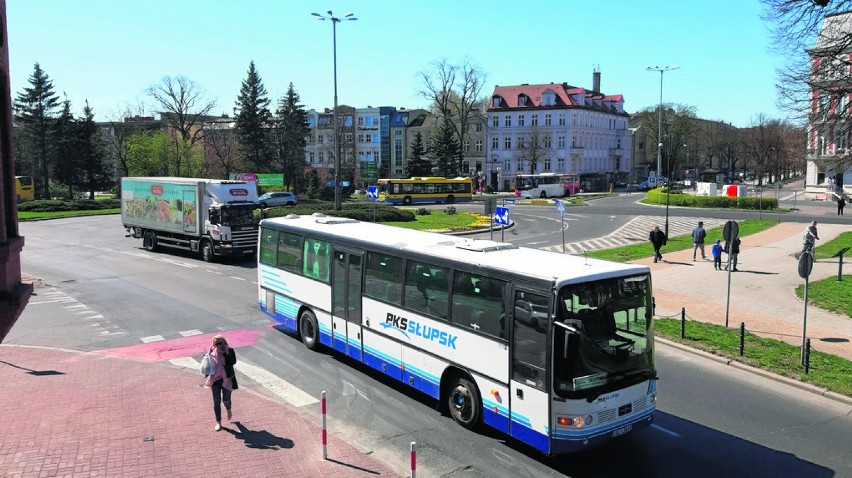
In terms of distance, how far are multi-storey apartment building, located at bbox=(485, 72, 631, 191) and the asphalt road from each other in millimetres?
77326

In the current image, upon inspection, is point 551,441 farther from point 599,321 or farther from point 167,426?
point 167,426

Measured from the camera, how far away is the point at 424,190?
6750 centimetres

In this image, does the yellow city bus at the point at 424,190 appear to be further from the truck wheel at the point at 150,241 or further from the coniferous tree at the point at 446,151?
the truck wheel at the point at 150,241

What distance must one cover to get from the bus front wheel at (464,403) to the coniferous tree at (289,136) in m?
66.9

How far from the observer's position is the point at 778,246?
30.3m

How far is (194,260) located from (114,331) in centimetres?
1250

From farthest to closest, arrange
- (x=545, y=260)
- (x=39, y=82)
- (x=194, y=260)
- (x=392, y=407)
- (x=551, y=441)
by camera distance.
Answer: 1. (x=39, y=82)
2. (x=194, y=260)
3. (x=392, y=407)
4. (x=545, y=260)
5. (x=551, y=441)

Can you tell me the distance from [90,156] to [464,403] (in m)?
74.4

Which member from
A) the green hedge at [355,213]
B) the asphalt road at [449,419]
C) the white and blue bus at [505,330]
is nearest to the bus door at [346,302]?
the white and blue bus at [505,330]

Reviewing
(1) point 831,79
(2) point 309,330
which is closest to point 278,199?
(2) point 309,330

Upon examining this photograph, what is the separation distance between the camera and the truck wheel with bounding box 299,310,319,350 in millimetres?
13906

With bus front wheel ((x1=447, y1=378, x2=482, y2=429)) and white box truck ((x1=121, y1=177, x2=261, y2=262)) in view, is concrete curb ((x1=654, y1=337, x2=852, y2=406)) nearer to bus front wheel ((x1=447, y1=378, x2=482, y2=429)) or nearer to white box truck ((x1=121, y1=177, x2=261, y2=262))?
bus front wheel ((x1=447, y1=378, x2=482, y2=429))

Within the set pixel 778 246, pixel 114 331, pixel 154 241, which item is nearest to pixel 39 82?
pixel 154 241

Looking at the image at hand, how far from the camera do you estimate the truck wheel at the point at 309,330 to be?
13906 mm
